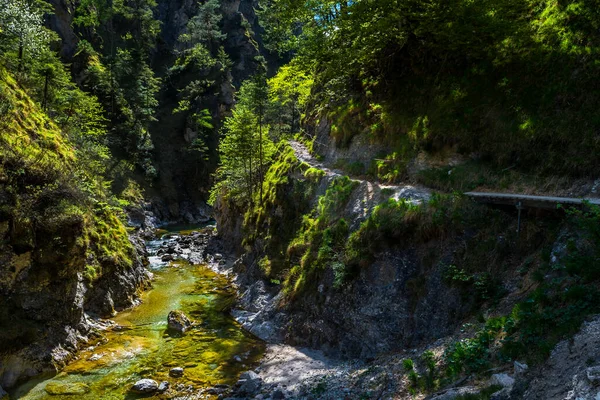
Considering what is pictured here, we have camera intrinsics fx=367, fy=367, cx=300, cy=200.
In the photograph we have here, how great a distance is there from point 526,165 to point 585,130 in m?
2.11

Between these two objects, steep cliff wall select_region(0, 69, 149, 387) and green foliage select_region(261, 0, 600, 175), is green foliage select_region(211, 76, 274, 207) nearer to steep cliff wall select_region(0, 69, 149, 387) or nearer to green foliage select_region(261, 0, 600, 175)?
green foliage select_region(261, 0, 600, 175)

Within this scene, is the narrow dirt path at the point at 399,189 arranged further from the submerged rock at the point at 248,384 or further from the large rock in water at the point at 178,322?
the large rock in water at the point at 178,322


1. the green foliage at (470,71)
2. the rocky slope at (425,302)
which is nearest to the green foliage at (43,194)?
the rocky slope at (425,302)

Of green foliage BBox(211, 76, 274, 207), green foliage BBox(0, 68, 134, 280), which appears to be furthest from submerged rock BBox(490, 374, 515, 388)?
green foliage BBox(211, 76, 274, 207)

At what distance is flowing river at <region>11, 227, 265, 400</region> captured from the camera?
43.8ft

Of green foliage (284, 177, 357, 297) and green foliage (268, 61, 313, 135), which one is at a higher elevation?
green foliage (268, 61, 313, 135)

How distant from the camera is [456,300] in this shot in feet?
39.7

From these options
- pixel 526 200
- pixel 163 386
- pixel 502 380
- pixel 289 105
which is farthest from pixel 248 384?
pixel 289 105

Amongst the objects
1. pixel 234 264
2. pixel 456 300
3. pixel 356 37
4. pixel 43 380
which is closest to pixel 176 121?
pixel 234 264

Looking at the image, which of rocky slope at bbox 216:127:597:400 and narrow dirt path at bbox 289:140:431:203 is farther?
narrow dirt path at bbox 289:140:431:203

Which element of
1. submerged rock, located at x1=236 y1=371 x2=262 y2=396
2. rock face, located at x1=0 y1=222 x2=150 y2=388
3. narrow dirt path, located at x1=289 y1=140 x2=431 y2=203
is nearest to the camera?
submerged rock, located at x1=236 y1=371 x2=262 y2=396

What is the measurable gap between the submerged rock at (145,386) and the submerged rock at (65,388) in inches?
66.4

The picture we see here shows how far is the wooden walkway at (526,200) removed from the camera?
10562 mm

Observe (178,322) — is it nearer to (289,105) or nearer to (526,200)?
(526,200)
